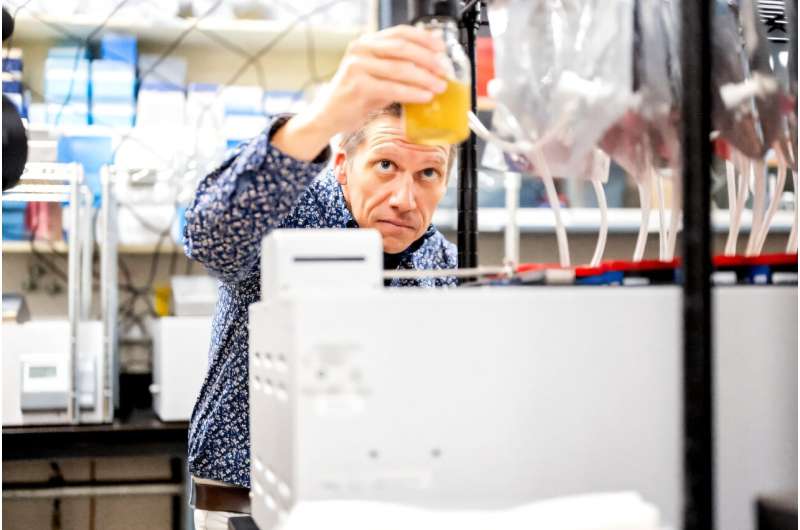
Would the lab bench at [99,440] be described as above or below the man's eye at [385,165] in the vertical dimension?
below

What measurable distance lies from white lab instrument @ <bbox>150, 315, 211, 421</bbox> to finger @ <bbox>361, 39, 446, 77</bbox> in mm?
1596

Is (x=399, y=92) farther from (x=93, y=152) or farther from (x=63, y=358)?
(x=93, y=152)

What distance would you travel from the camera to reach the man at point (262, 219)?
0.90 metres

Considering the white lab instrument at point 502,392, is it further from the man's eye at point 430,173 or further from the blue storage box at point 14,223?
the blue storage box at point 14,223

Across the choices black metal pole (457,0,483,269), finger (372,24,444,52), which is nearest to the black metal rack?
finger (372,24,444,52)

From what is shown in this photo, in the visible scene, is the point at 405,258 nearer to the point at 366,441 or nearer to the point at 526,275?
Answer: the point at 526,275

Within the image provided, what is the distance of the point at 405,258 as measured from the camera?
134 centimetres

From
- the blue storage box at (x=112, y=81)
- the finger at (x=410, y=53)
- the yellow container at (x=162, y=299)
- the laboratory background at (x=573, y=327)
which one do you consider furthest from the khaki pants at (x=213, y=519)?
the blue storage box at (x=112, y=81)

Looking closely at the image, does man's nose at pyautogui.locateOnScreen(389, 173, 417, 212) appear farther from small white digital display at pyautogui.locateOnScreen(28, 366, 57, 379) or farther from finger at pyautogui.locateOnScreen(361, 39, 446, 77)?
small white digital display at pyautogui.locateOnScreen(28, 366, 57, 379)

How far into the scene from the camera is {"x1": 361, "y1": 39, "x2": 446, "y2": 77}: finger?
0.77 m

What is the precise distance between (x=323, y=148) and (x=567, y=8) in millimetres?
274

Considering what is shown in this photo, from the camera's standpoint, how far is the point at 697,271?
61 centimetres

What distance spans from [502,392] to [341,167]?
2.47 feet

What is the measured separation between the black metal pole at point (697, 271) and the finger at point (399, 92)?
24cm
